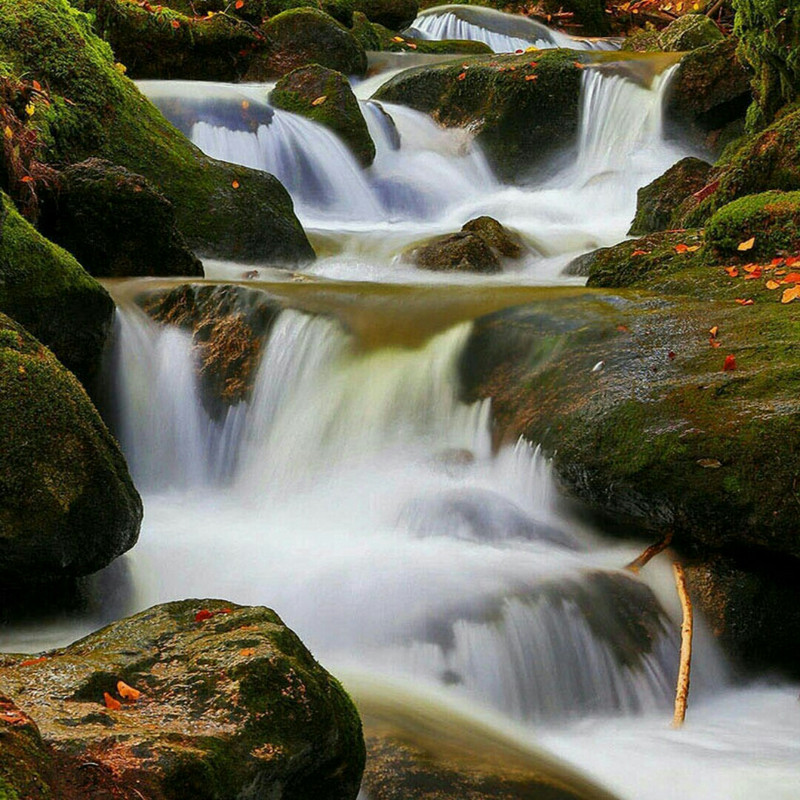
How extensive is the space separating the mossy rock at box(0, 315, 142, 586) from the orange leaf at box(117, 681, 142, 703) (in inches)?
53.8

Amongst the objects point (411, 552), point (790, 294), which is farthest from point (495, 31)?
point (411, 552)

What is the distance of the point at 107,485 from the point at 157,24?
10.6 meters

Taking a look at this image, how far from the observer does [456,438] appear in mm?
5246

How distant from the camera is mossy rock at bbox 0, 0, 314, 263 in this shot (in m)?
8.05

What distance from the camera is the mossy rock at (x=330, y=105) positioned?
36.8 feet

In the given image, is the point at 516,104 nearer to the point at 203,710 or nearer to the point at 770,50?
the point at 770,50

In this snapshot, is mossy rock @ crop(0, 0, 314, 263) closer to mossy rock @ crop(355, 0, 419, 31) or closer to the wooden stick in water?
the wooden stick in water

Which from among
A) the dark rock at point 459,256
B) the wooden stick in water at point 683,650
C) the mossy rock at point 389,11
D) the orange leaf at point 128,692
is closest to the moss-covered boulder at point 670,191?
the dark rock at point 459,256

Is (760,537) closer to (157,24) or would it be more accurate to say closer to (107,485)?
(107,485)

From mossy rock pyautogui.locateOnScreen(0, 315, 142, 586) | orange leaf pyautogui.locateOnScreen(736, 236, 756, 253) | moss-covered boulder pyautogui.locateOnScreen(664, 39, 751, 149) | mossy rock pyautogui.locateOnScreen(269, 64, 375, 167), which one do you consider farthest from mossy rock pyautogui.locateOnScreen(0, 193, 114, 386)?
moss-covered boulder pyautogui.locateOnScreen(664, 39, 751, 149)

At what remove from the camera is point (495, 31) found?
1903 centimetres

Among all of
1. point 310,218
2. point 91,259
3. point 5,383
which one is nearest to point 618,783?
point 5,383

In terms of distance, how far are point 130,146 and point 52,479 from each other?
17.6 feet

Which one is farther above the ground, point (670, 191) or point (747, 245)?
point (670, 191)
